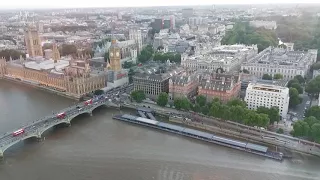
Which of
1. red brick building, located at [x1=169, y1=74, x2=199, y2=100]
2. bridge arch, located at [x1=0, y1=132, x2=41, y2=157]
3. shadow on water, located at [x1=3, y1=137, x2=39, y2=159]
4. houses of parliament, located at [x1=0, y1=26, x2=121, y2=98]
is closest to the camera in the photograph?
bridge arch, located at [x1=0, y1=132, x2=41, y2=157]

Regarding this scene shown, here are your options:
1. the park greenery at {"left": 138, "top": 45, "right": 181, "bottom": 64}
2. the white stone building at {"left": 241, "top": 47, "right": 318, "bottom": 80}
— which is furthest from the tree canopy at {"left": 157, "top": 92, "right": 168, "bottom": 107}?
the park greenery at {"left": 138, "top": 45, "right": 181, "bottom": 64}

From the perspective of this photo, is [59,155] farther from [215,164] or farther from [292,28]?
[292,28]

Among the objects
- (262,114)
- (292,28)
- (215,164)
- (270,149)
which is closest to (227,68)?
(262,114)

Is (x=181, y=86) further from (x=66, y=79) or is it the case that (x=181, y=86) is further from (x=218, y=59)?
(x=66, y=79)

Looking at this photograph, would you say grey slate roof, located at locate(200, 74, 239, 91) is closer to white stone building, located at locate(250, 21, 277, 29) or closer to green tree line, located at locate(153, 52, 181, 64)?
green tree line, located at locate(153, 52, 181, 64)

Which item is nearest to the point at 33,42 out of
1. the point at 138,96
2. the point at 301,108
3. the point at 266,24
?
the point at 138,96

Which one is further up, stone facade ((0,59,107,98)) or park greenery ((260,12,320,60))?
park greenery ((260,12,320,60))

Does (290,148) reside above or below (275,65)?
below
